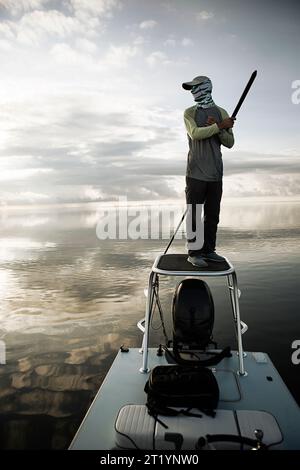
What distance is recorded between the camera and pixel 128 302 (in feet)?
53.3

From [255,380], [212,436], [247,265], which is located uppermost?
[212,436]

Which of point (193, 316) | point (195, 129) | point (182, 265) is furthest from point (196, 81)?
point (193, 316)

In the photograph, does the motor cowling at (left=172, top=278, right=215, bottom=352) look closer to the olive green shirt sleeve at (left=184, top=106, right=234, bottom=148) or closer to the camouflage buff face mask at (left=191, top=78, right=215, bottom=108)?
the olive green shirt sleeve at (left=184, top=106, right=234, bottom=148)

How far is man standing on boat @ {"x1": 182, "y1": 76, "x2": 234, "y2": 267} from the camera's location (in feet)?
15.8

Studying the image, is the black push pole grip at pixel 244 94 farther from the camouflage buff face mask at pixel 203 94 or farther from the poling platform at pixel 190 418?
the poling platform at pixel 190 418

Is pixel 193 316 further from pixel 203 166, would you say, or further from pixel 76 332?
pixel 76 332

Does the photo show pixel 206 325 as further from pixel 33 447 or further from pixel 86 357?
pixel 86 357

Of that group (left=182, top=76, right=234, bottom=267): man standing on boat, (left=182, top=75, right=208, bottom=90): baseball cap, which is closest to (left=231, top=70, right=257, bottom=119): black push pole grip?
(left=182, top=76, right=234, bottom=267): man standing on boat

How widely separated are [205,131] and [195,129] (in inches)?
7.3

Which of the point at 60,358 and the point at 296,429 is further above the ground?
the point at 296,429

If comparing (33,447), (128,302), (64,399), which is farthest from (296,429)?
(128,302)

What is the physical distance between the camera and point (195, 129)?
4.65m

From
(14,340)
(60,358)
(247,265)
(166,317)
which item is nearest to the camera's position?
(60,358)

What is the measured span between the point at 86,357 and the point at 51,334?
2605mm
